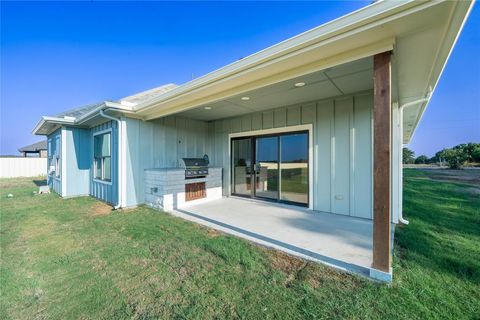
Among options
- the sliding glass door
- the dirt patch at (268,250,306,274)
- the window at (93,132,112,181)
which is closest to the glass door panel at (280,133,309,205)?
the sliding glass door

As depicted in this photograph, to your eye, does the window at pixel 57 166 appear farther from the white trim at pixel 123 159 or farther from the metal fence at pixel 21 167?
the metal fence at pixel 21 167

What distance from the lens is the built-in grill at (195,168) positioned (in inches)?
226

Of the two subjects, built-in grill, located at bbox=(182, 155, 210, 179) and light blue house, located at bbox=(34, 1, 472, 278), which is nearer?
light blue house, located at bbox=(34, 1, 472, 278)

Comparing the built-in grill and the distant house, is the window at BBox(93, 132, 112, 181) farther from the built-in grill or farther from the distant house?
the distant house

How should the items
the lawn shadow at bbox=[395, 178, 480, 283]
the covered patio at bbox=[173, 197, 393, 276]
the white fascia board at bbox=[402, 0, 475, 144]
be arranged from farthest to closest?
1. the covered patio at bbox=[173, 197, 393, 276]
2. the lawn shadow at bbox=[395, 178, 480, 283]
3. the white fascia board at bbox=[402, 0, 475, 144]

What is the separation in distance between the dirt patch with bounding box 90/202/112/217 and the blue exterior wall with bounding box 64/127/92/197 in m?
2.07

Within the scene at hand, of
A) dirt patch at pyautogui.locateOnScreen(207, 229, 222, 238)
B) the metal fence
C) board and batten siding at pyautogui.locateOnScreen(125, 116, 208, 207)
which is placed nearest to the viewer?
dirt patch at pyautogui.locateOnScreen(207, 229, 222, 238)

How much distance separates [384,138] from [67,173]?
30.3ft

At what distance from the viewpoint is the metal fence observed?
16.3m

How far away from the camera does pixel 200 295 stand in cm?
199

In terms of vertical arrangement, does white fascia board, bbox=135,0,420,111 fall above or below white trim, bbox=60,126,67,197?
above

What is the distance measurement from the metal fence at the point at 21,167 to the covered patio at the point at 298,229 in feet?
64.2

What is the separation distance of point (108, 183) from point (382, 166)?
22.5 ft

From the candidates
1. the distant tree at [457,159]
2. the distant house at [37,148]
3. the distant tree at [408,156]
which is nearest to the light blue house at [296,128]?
the distant house at [37,148]
